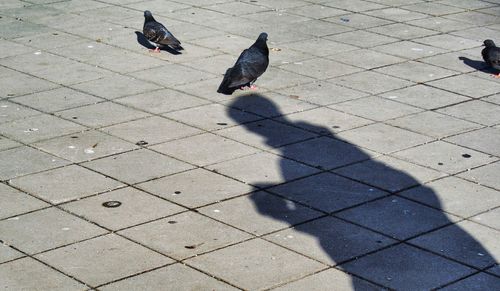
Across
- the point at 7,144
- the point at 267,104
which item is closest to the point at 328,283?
the point at 7,144

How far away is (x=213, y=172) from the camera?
10852 millimetres

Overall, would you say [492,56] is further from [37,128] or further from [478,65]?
[37,128]

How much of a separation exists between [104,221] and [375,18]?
31.6 feet

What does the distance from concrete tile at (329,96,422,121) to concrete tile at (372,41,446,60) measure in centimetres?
236

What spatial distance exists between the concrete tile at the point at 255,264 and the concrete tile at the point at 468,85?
5.79 meters

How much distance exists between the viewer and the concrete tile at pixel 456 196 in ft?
33.1

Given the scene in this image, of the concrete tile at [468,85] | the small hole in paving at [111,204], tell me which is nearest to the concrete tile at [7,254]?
the small hole in paving at [111,204]

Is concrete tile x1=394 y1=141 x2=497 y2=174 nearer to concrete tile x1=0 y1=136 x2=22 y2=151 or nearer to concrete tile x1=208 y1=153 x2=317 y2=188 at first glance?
concrete tile x1=208 y1=153 x2=317 y2=188

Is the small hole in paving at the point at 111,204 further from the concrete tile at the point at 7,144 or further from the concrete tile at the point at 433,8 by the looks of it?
the concrete tile at the point at 433,8

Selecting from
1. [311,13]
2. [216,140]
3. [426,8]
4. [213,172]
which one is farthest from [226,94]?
[426,8]

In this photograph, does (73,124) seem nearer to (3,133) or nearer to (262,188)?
(3,133)

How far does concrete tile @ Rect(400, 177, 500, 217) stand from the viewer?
1009 centimetres

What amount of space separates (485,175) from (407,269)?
2.59 metres

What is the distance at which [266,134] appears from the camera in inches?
475
